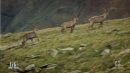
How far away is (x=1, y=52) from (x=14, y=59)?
16.8 feet

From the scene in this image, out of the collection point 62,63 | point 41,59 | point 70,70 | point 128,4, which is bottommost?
point 70,70

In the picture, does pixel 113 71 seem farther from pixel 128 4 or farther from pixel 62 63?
pixel 128 4

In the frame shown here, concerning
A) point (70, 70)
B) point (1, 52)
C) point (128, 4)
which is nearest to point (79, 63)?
point (70, 70)

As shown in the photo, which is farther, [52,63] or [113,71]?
[52,63]

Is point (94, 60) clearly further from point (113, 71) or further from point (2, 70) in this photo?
point (2, 70)

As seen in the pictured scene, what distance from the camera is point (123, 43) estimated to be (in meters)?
16.7

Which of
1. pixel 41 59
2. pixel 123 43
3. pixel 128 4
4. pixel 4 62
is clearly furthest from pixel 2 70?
pixel 128 4

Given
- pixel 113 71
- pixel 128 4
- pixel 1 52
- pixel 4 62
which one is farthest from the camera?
pixel 128 4

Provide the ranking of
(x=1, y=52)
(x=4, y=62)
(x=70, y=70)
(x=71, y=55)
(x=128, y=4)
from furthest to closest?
1. (x=128, y=4)
2. (x=1, y=52)
3. (x=4, y=62)
4. (x=71, y=55)
5. (x=70, y=70)

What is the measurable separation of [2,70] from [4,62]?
239cm

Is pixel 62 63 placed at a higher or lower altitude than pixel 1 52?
lower

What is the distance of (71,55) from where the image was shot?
17.6 metres

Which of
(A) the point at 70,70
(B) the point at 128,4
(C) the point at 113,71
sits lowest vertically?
(C) the point at 113,71

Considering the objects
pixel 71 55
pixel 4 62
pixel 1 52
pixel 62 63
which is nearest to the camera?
pixel 62 63
